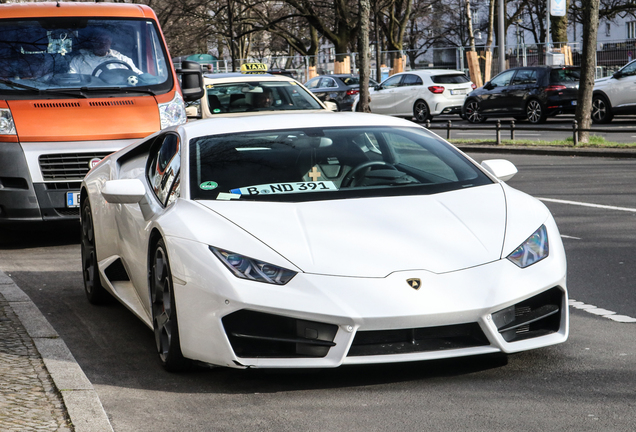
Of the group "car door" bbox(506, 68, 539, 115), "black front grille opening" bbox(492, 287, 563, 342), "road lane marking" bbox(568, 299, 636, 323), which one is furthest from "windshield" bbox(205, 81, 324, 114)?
"car door" bbox(506, 68, 539, 115)

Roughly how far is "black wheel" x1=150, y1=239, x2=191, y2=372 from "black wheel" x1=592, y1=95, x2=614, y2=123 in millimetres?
21085

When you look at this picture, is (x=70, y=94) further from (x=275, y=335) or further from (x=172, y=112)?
(x=275, y=335)

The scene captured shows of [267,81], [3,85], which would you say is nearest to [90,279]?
[3,85]

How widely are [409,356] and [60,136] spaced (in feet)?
20.3

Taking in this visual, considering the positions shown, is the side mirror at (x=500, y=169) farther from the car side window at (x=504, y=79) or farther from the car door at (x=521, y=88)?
the car side window at (x=504, y=79)

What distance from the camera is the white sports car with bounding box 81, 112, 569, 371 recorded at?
434 cm

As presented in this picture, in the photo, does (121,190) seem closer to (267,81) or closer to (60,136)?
(60,136)

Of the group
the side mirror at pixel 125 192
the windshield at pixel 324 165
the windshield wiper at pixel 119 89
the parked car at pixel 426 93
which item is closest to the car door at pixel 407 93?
the parked car at pixel 426 93

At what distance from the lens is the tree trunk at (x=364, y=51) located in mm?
24000

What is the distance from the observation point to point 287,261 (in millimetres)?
4414

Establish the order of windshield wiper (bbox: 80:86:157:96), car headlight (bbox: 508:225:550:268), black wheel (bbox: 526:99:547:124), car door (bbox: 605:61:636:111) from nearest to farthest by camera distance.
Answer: car headlight (bbox: 508:225:550:268) < windshield wiper (bbox: 80:86:157:96) < car door (bbox: 605:61:636:111) < black wheel (bbox: 526:99:547:124)

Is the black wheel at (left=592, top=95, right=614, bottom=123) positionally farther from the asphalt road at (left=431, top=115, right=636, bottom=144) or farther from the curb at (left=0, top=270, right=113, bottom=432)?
the curb at (left=0, top=270, right=113, bottom=432)

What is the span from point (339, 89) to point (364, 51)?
25.2ft

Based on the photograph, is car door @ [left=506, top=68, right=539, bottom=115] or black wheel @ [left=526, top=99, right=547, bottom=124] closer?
black wheel @ [left=526, top=99, right=547, bottom=124]
